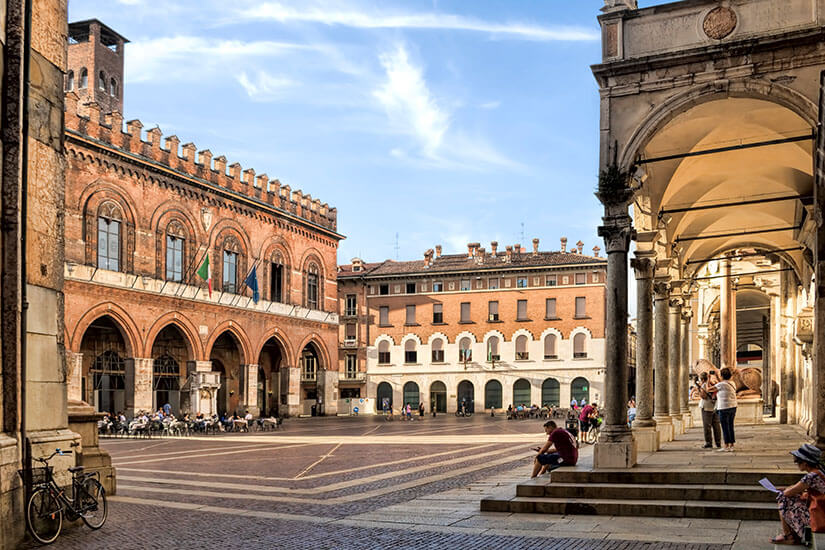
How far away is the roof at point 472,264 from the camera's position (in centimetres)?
5850

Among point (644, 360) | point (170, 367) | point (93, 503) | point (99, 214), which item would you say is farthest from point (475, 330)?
point (93, 503)

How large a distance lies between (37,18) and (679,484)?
9.41m

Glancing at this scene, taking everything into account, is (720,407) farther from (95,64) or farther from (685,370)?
(95,64)

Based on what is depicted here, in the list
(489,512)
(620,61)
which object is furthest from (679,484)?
(620,61)

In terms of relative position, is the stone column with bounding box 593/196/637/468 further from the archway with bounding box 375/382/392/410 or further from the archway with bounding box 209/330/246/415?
the archway with bounding box 375/382/392/410

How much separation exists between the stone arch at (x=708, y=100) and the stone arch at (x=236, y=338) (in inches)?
1196

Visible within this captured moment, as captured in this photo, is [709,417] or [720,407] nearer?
[720,407]

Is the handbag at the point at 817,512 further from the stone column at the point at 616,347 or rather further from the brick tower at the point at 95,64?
the brick tower at the point at 95,64

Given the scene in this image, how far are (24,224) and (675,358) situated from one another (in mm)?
16077

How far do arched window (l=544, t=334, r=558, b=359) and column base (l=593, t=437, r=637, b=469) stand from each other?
155 feet

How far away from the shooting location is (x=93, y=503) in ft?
31.3

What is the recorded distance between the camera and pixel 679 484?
34.2ft

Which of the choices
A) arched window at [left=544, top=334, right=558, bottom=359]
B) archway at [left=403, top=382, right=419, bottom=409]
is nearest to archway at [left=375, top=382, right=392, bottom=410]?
archway at [left=403, top=382, right=419, bottom=409]

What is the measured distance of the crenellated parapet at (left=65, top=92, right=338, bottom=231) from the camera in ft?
111
